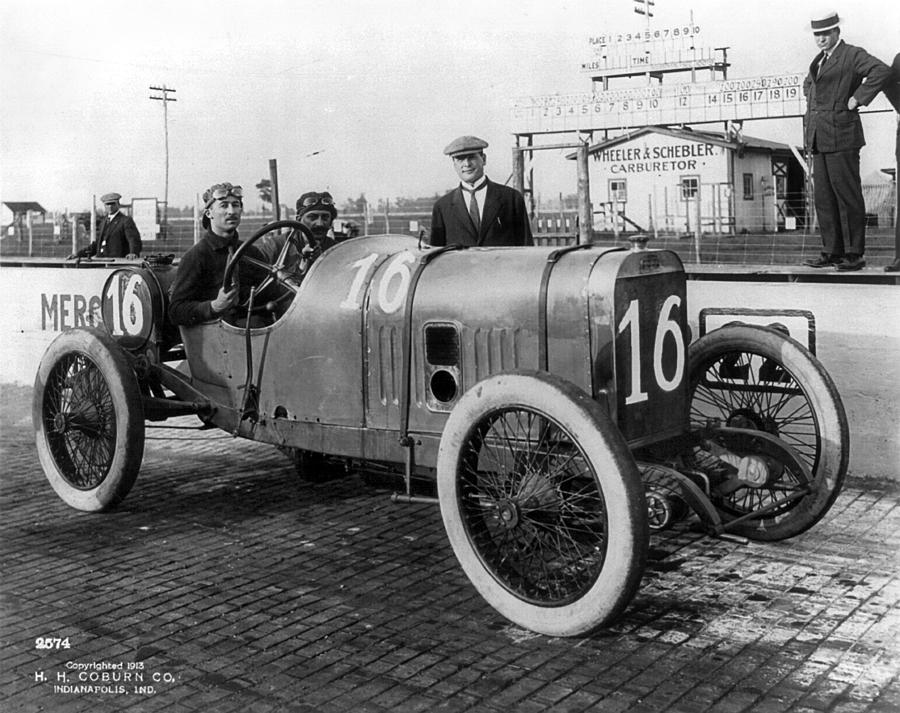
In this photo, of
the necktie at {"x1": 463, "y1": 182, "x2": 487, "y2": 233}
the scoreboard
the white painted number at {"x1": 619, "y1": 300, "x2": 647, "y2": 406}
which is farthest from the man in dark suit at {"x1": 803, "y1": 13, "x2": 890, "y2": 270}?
the white painted number at {"x1": 619, "y1": 300, "x2": 647, "y2": 406}

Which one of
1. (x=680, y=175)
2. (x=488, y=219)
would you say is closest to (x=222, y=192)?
(x=488, y=219)

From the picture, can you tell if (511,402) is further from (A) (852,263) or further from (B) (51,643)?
(A) (852,263)

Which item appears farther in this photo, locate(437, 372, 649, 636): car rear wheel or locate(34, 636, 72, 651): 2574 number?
locate(34, 636, 72, 651): 2574 number

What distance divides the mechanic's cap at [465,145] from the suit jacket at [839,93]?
2.10 metres

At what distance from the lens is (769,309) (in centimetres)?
629

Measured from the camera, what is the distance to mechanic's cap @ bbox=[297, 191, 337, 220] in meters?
6.55

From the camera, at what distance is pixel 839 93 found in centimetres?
619

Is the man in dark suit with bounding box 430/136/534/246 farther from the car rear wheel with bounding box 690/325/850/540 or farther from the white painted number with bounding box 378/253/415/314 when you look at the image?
the car rear wheel with bounding box 690/325/850/540

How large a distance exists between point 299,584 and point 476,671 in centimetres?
122

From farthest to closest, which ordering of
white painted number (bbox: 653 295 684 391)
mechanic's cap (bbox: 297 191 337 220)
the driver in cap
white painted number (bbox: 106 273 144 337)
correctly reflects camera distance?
1. mechanic's cap (bbox: 297 191 337 220)
2. white painted number (bbox: 106 273 144 337)
3. the driver in cap
4. white painted number (bbox: 653 295 684 391)

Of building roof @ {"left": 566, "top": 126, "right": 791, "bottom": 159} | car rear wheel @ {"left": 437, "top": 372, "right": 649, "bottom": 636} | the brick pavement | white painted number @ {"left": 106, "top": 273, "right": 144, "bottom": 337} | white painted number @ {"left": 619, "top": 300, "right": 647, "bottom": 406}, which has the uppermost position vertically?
building roof @ {"left": 566, "top": 126, "right": 791, "bottom": 159}

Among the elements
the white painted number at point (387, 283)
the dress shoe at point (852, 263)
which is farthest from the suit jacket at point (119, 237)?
the dress shoe at point (852, 263)

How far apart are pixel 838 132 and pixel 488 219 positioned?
7.41ft

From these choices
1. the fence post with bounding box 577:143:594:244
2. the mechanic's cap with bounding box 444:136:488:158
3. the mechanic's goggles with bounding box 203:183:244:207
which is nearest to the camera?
the mechanic's goggles with bounding box 203:183:244:207
